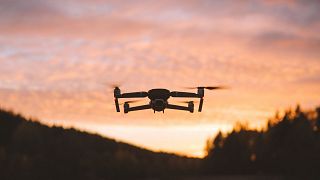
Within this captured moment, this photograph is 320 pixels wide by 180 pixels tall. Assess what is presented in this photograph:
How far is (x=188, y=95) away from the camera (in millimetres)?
48781

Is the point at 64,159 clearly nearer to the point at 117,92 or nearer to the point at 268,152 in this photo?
the point at 117,92

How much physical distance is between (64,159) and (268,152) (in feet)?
55.7

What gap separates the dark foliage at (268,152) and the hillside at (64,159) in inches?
98.3

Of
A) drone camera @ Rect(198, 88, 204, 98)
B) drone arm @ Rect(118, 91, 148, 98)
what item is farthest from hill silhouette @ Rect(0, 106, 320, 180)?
drone arm @ Rect(118, 91, 148, 98)

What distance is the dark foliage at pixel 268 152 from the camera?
45.5 m

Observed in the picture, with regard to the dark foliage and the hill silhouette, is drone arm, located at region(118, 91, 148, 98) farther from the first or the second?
the dark foliage

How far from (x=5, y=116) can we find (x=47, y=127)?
12.8 ft

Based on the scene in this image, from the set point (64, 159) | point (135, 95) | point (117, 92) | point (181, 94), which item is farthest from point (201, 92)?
point (64, 159)

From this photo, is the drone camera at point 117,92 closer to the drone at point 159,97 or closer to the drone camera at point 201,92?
the drone at point 159,97

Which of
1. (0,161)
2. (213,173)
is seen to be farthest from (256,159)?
(0,161)

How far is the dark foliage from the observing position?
45500mm

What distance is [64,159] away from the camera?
4388 cm

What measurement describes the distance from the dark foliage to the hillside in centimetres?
250

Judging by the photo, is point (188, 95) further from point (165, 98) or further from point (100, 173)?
point (100, 173)
